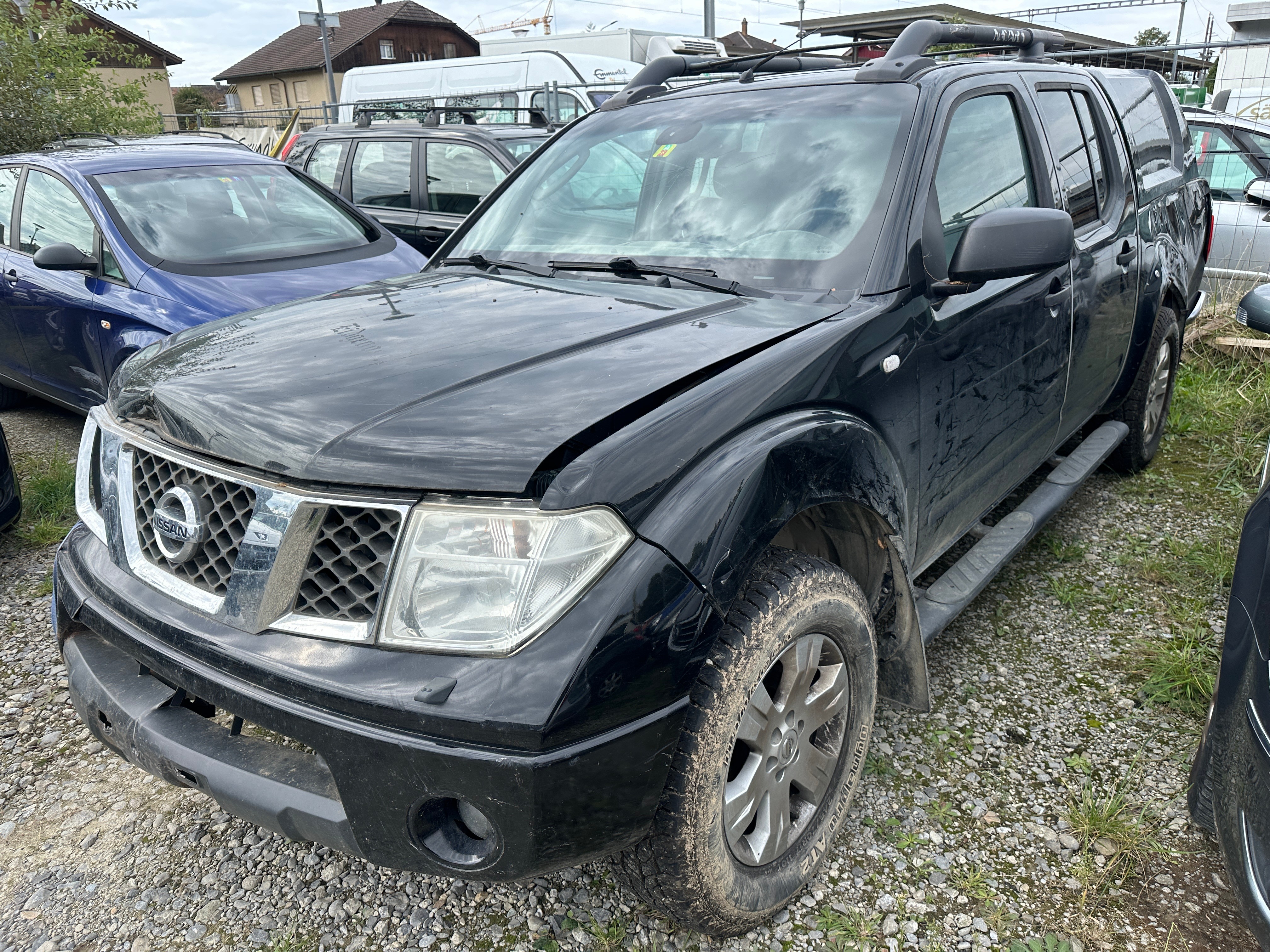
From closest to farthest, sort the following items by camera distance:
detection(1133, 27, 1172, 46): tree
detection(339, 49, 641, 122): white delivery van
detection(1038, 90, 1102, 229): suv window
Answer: detection(1038, 90, 1102, 229): suv window, detection(339, 49, 641, 122): white delivery van, detection(1133, 27, 1172, 46): tree

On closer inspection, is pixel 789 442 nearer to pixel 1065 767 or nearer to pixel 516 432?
pixel 516 432

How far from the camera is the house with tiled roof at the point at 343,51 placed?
4775cm

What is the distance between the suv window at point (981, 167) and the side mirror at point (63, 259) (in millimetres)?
4386

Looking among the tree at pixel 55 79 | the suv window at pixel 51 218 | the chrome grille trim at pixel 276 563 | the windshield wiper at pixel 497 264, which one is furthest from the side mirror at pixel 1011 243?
the tree at pixel 55 79

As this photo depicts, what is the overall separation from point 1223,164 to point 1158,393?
14.7 ft

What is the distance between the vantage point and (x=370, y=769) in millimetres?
1577

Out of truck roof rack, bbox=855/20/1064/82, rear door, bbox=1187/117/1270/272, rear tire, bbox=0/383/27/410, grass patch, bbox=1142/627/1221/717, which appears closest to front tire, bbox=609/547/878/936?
grass patch, bbox=1142/627/1221/717

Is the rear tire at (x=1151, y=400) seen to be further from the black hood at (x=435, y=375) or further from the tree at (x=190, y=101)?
the tree at (x=190, y=101)

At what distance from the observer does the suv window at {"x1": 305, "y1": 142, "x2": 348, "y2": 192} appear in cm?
808

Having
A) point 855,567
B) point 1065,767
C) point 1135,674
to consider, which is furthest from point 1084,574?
point 855,567

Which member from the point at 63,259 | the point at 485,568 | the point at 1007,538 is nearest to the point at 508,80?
the point at 63,259

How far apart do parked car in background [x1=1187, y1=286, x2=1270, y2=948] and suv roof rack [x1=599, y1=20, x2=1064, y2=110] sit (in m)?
1.56

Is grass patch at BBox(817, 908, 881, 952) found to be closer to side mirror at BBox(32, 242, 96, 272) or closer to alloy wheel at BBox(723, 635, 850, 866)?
alloy wheel at BBox(723, 635, 850, 866)

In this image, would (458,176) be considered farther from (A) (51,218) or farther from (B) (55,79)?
(B) (55,79)
